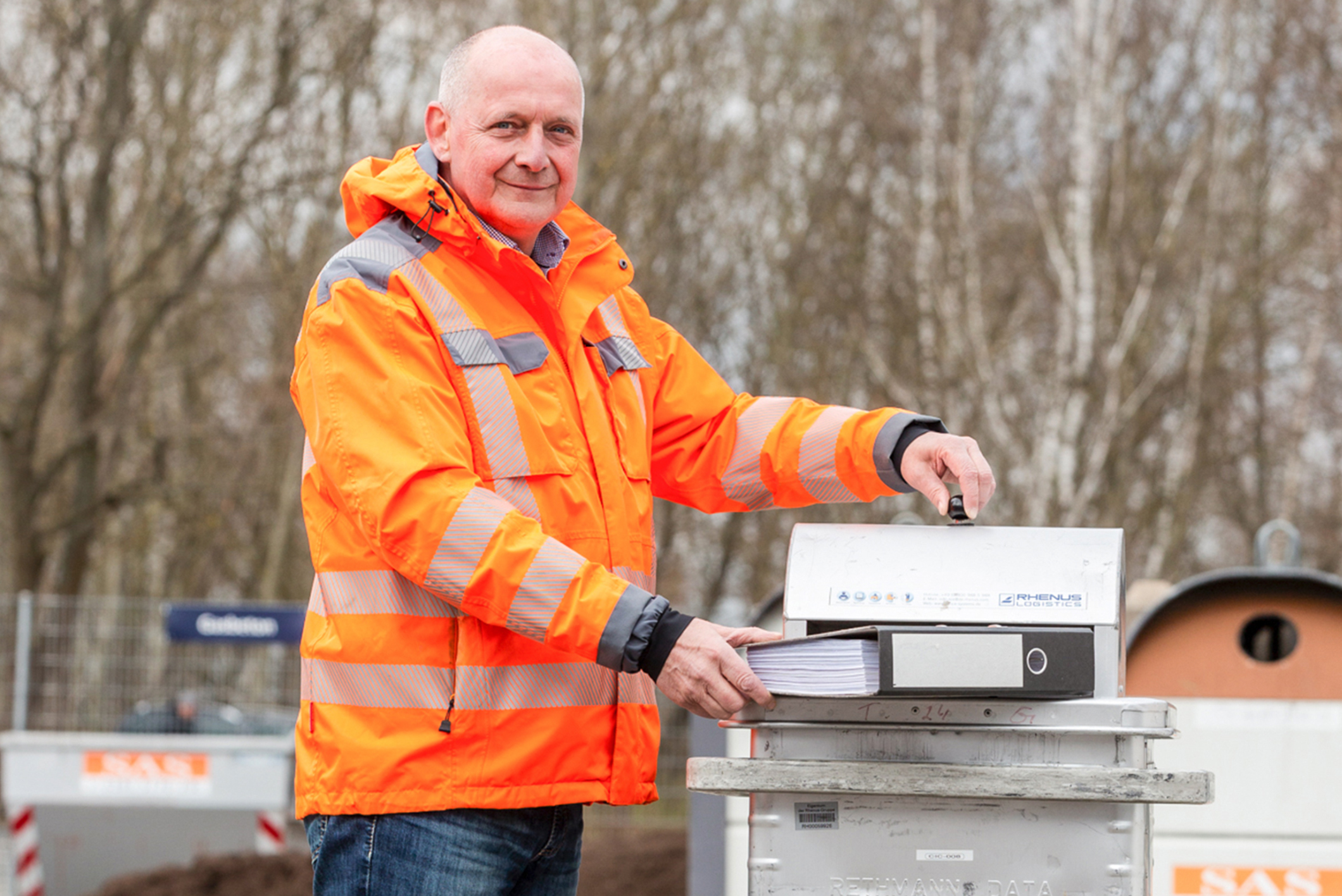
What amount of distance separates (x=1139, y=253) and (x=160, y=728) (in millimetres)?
9684

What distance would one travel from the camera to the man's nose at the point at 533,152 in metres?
2.39

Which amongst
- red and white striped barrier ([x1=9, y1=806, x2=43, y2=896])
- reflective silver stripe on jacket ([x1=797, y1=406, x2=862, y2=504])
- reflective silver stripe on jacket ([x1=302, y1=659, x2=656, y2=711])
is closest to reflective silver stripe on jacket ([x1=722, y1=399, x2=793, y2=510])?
reflective silver stripe on jacket ([x1=797, y1=406, x2=862, y2=504])

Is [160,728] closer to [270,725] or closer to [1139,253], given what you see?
[270,725]

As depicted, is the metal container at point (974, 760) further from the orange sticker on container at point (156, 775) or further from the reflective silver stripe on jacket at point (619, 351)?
the orange sticker on container at point (156, 775)

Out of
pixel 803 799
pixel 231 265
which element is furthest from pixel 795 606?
pixel 231 265

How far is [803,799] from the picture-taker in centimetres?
205

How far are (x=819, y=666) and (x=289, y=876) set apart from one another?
6285 millimetres

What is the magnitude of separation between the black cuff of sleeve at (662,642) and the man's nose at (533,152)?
2.40 ft

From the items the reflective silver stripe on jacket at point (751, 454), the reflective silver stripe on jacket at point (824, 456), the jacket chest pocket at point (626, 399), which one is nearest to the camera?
the jacket chest pocket at point (626, 399)

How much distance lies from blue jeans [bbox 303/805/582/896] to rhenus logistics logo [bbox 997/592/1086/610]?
30.3 inches

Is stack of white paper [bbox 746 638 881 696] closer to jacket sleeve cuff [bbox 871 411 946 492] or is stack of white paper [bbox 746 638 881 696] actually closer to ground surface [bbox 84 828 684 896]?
jacket sleeve cuff [bbox 871 411 946 492]

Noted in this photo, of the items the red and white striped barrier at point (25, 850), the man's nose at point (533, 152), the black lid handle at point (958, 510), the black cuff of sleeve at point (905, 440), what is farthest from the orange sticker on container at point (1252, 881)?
the red and white striped barrier at point (25, 850)

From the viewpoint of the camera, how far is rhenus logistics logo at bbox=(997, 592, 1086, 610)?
2.03 meters

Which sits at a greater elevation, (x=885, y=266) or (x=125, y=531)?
(x=885, y=266)
